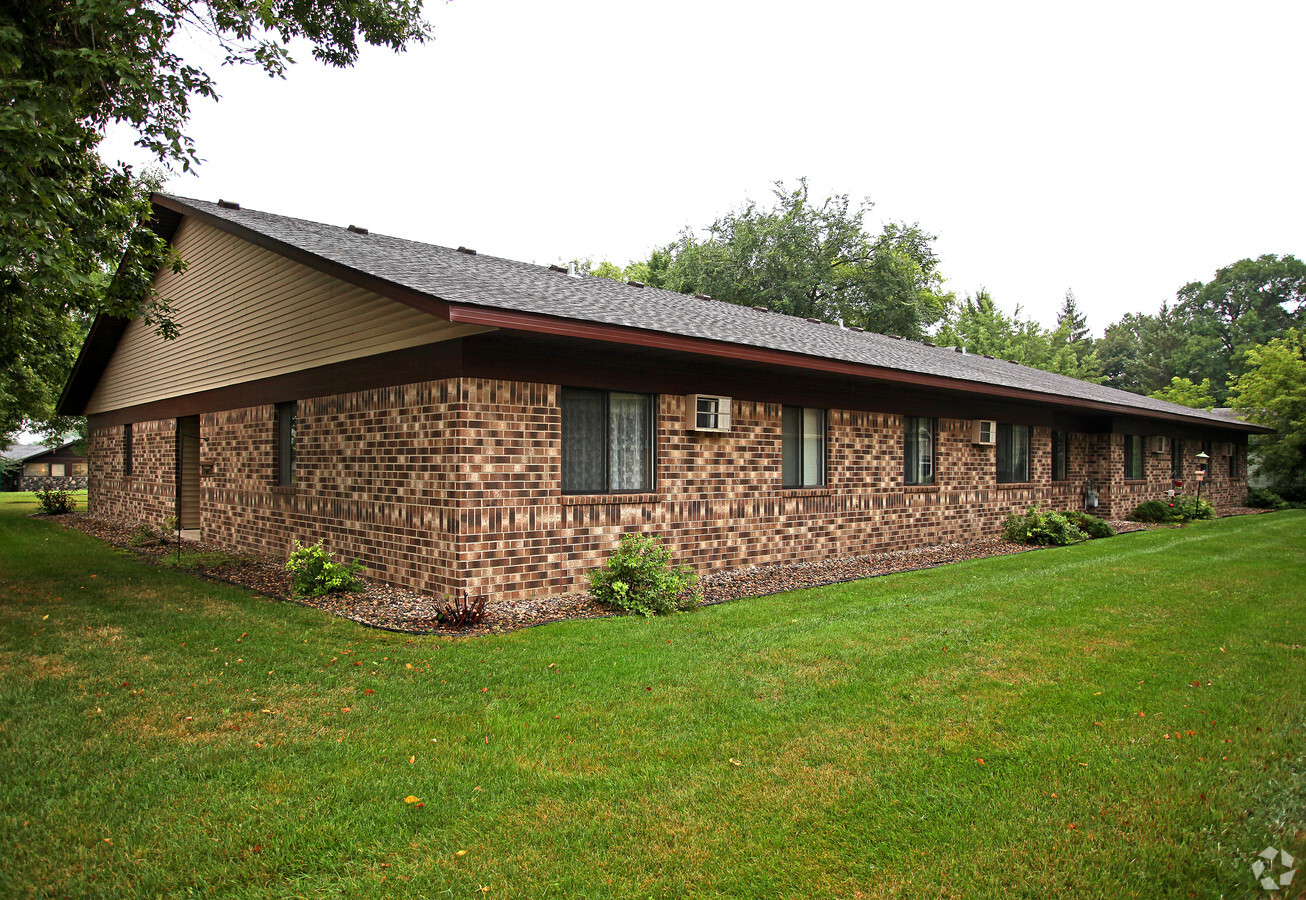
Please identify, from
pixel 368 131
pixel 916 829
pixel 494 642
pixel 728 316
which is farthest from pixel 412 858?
pixel 368 131

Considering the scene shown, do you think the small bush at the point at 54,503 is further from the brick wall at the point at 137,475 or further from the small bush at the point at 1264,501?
the small bush at the point at 1264,501

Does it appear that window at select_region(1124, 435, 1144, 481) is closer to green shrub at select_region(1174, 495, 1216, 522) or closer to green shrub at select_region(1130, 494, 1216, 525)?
green shrub at select_region(1130, 494, 1216, 525)

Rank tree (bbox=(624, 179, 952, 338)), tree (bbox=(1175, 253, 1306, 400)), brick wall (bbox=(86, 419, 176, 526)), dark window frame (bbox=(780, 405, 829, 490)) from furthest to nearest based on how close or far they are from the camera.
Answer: tree (bbox=(1175, 253, 1306, 400)), tree (bbox=(624, 179, 952, 338)), brick wall (bbox=(86, 419, 176, 526)), dark window frame (bbox=(780, 405, 829, 490))

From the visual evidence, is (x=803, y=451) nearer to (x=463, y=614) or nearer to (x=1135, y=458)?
(x=463, y=614)

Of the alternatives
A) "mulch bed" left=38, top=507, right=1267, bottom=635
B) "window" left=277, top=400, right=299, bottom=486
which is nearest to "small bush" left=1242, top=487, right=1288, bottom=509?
"mulch bed" left=38, top=507, right=1267, bottom=635

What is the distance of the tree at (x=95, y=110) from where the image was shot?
5543 mm

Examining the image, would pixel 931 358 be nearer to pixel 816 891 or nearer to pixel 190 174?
pixel 190 174

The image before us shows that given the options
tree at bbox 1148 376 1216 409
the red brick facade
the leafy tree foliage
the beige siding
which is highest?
the leafy tree foliage

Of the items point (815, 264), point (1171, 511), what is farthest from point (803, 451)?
point (815, 264)

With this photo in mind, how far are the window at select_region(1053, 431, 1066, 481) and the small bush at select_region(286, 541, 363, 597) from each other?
50.0ft

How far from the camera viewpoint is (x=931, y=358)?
15266 millimetres

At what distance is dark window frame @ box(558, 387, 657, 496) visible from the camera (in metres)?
8.12

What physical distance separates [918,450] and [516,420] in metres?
8.16

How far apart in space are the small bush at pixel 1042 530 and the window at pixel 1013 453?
1100 millimetres
